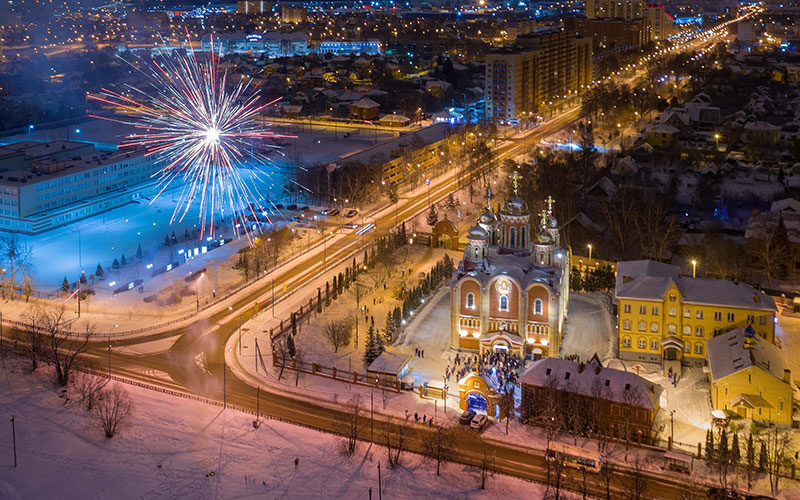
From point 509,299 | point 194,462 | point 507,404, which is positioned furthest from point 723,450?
point 194,462

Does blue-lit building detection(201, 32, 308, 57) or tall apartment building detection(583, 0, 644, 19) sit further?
tall apartment building detection(583, 0, 644, 19)

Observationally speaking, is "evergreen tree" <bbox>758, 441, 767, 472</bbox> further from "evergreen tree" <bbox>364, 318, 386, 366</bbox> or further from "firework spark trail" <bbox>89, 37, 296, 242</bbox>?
"firework spark trail" <bbox>89, 37, 296, 242</bbox>

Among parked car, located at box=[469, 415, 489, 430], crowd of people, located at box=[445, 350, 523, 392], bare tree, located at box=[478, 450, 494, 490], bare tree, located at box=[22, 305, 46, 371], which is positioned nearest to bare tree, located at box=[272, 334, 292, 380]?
crowd of people, located at box=[445, 350, 523, 392]

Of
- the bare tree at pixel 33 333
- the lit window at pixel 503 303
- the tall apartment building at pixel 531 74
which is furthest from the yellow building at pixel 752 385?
the tall apartment building at pixel 531 74

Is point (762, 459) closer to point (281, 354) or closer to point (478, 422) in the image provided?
point (478, 422)

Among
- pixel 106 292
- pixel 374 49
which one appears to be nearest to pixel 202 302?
pixel 106 292

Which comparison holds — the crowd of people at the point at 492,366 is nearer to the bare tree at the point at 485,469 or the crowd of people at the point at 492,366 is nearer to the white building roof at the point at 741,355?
the bare tree at the point at 485,469

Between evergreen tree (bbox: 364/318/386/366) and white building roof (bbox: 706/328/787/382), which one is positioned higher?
white building roof (bbox: 706/328/787/382)
